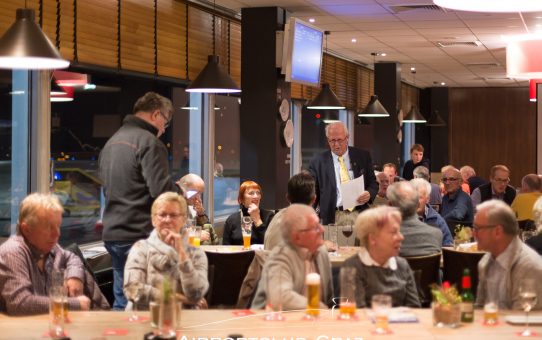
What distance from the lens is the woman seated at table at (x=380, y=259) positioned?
4.30 meters

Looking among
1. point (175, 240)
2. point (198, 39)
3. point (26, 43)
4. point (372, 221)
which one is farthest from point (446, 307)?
point (198, 39)

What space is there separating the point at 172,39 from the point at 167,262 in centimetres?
480

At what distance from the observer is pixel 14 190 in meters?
6.95

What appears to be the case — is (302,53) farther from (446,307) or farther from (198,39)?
(446,307)

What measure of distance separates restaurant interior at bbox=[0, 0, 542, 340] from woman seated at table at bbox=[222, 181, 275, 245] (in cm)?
119

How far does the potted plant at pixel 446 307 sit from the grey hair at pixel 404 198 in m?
1.79

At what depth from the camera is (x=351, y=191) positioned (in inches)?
312

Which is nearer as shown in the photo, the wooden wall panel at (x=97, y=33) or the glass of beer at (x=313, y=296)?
the glass of beer at (x=313, y=296)

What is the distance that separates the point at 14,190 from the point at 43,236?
9.22 feet

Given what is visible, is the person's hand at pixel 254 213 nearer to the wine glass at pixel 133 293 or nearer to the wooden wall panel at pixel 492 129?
the wine glass at pixel 133 293

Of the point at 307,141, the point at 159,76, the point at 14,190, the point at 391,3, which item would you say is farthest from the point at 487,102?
the point at 14,190

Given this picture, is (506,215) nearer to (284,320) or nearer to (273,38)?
(284,320)

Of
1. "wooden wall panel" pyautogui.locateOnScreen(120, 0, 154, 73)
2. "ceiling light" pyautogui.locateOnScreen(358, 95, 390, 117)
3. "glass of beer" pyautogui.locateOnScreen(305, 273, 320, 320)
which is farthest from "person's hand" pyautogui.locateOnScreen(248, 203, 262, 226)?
"ceiling light" pyautogui.locateOnScreen(358, 95, 390, 117)

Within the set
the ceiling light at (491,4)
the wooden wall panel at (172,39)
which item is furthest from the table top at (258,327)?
the wooden wall panel at (172,39)
